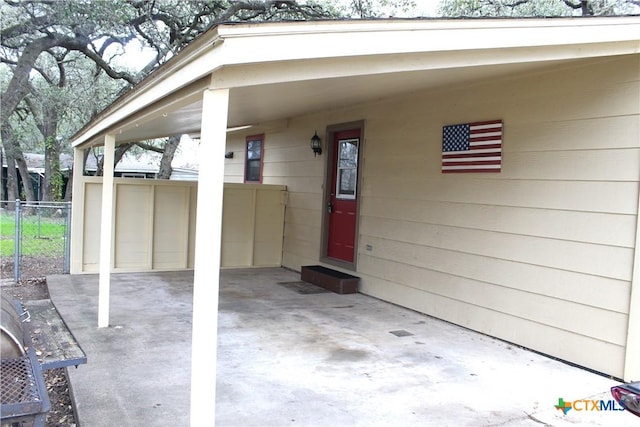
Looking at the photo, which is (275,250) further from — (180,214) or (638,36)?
(638,36)

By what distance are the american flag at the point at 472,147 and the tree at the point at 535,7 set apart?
19.3 ft

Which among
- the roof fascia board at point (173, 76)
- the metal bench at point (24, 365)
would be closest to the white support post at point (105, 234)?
the roof fascia board at point (173, 76)

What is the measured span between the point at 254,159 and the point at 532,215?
6.22m

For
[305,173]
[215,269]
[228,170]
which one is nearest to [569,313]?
[215,269]

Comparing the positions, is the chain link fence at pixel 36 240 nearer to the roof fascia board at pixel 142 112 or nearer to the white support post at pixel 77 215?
the white support post at pixel 77 215

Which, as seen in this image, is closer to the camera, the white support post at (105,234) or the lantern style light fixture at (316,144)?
the white support post at (105,234)

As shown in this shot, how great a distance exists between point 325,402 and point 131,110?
2380mm

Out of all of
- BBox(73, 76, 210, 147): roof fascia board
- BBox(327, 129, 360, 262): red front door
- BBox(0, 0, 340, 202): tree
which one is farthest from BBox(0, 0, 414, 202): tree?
BBox(73, 76, 210, 147): roof fascia board

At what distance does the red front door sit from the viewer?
6.30m

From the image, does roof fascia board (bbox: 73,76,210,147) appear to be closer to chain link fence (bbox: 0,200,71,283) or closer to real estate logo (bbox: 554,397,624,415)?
chain link fence (bbox: 0,200,71,283)

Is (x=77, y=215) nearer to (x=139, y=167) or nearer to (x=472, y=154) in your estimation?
(x=472, y=154)

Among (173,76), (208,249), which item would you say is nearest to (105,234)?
(173,76)

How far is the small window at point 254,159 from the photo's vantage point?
8.98 m

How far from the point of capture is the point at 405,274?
530cm
